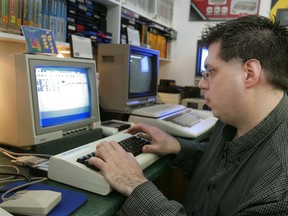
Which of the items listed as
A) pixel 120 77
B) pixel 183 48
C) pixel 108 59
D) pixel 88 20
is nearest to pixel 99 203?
pixel 120 77

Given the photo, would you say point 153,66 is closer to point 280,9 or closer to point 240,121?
point 240,121

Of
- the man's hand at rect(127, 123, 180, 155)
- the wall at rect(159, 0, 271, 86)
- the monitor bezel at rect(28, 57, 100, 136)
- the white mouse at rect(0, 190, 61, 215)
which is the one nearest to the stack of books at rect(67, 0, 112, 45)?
the monitor bezel at rect(28, 57, 100, 136)

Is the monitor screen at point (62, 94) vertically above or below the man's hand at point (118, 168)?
above

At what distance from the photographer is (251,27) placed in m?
0.80

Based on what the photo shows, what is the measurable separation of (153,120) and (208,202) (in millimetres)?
740

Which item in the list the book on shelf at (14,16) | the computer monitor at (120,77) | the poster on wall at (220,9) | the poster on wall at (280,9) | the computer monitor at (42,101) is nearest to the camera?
the computer monitor at (42,101)

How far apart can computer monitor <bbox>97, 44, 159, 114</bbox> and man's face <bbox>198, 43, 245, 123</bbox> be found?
31.1 inches

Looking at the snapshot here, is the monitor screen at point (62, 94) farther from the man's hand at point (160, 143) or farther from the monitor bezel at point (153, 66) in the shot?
the monitor bezel at point (153, 66)

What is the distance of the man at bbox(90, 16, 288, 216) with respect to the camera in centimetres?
69

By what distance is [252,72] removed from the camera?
2.48 ft

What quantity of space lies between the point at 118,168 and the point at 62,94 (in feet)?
1.58

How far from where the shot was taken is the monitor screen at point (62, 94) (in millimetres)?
1045

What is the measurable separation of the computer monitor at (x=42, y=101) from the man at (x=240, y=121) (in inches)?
12.1

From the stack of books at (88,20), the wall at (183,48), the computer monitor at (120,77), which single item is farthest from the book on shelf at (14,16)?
the wall at (183,48)
